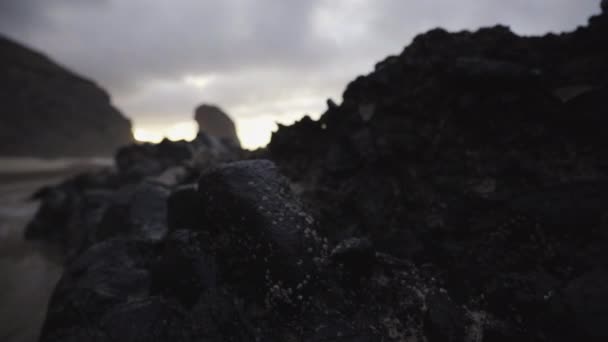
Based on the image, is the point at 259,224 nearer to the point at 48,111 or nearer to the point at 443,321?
the point at 443,321

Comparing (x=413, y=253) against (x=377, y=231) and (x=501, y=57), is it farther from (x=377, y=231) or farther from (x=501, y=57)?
(x=501, y=57)

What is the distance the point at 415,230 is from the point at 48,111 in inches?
2771

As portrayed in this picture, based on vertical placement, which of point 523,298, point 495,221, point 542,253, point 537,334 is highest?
point 495,221

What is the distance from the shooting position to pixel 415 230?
3641 mm

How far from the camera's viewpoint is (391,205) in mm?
4004

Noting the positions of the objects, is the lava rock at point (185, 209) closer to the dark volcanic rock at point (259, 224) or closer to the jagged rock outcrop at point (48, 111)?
the dark volcanic rock at point (259, 224)

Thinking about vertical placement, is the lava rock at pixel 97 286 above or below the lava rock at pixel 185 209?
below

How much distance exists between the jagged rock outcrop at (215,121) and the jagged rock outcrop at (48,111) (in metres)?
34.5

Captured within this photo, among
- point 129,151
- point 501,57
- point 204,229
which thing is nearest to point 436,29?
point 501,57

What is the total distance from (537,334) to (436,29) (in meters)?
4.70

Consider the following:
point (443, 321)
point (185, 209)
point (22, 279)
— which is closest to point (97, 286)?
point (185, 209)

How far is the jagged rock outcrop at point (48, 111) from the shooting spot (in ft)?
149

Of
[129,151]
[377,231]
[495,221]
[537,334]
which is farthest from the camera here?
[129,151]

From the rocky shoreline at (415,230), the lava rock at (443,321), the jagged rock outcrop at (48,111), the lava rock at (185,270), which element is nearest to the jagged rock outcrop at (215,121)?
the jagged rock outcrop at (48,111)
